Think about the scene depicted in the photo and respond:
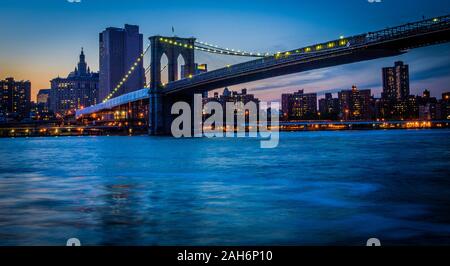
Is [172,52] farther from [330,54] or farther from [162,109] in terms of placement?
[330,54]

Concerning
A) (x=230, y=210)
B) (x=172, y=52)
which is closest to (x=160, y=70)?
(x=172, y=52)

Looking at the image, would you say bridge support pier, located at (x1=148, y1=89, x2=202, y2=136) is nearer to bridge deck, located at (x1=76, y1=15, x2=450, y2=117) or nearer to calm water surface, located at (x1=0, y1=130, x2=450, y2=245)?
bridge deck, located at (x1=76, y1=15, x2=450, y2=117)

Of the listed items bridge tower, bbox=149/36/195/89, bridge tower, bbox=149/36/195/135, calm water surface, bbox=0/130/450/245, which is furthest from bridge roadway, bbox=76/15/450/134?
calm water surface, bbox=0/130/450/245

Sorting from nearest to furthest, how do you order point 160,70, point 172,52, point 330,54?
point 330,54, point 160,70, point 172,52

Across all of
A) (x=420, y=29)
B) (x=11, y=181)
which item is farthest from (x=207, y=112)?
(x=11, y=181)

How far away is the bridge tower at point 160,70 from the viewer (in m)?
67.2

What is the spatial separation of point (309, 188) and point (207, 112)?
286ft

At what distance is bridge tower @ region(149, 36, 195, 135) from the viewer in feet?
220

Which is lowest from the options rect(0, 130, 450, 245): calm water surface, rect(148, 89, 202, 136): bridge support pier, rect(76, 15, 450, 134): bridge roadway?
rect(0, 130, 450, 245): calm water surface

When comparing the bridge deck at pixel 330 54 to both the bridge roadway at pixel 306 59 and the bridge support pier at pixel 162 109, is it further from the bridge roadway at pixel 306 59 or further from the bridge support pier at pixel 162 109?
the bridge support pier at pixel 162 109

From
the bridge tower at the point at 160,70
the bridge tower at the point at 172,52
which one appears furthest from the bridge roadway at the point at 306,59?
the bridge tower at the point at 172,52

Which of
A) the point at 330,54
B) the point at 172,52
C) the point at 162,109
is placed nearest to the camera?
the point at 330,54

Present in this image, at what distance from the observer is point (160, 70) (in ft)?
234
